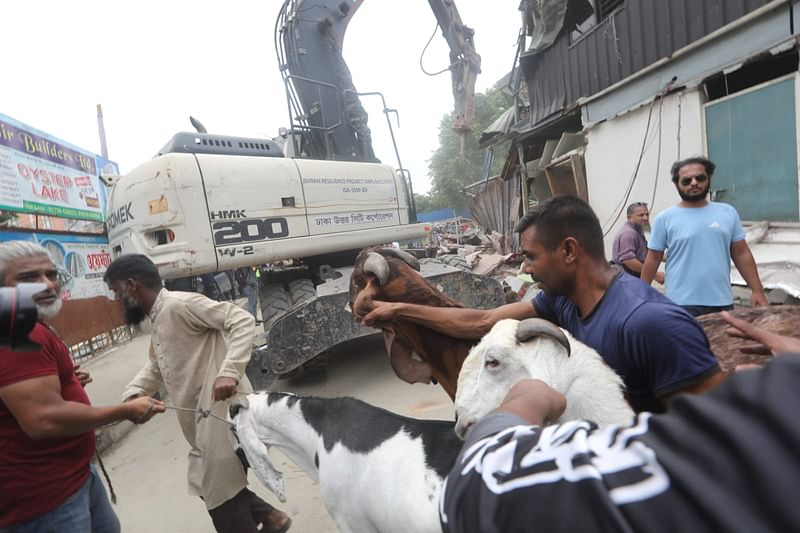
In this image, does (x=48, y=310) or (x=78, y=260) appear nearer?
(x=48, y=310)

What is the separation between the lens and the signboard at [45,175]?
6238mm

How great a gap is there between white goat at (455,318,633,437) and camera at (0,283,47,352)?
4.25 feet

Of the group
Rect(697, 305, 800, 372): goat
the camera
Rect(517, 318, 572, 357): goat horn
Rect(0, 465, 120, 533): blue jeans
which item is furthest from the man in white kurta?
Rect(697, 305, 800, 372): goat

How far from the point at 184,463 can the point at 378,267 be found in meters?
3.34

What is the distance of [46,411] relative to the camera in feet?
5.32

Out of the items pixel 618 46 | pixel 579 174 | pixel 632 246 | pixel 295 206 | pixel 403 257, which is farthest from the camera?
pixel 579 174

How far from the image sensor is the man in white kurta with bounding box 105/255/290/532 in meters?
2.48

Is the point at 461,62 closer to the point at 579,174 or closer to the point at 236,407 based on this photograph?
the point at 579,174

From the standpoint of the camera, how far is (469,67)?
714 centimetres

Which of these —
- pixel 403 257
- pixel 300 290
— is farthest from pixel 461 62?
pixel 403 257

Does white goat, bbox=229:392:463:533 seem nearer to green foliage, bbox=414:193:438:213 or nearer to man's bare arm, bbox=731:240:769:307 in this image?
man's bare arm, bbox=731:240:769:307

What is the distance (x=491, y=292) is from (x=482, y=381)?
155 inches

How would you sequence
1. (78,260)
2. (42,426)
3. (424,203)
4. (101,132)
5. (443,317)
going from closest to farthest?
1. (42,426)
2. (443,317)
3. (78,260)
4. (101,132)
5. (424,203)

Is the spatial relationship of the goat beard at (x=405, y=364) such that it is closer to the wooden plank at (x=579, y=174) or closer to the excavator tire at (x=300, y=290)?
the excavator tire at (x=300, y=290)
